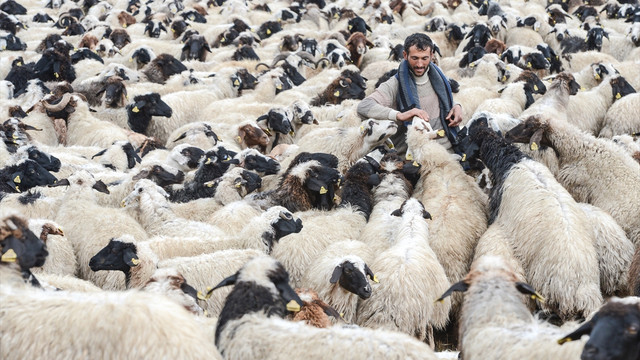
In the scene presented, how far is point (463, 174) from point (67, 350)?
444 centimetres

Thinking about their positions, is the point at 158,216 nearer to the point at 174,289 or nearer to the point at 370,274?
the point at 174,289

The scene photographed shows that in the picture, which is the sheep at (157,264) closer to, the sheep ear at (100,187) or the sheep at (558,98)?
the sheep ear at (100,187)

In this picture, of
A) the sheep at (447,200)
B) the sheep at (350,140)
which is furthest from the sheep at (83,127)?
the sheep at (447,200)

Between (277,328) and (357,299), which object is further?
(357,299)

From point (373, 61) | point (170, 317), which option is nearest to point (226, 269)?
point (170, 317)

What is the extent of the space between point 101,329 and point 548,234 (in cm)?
331

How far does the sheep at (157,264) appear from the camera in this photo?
17.0ft

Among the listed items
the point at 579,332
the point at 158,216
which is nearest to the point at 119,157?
the point at 158,216

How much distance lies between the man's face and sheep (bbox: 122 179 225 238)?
2686 millimetres

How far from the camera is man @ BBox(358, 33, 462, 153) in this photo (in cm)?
727

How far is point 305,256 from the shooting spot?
225 inches

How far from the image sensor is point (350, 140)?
777cm

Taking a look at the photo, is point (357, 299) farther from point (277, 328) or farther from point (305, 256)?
point (277, 328)

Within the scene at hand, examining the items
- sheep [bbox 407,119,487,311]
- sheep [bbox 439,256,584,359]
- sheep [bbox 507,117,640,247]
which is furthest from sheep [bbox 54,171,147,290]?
sheep [bbox 507,117,640,247]
